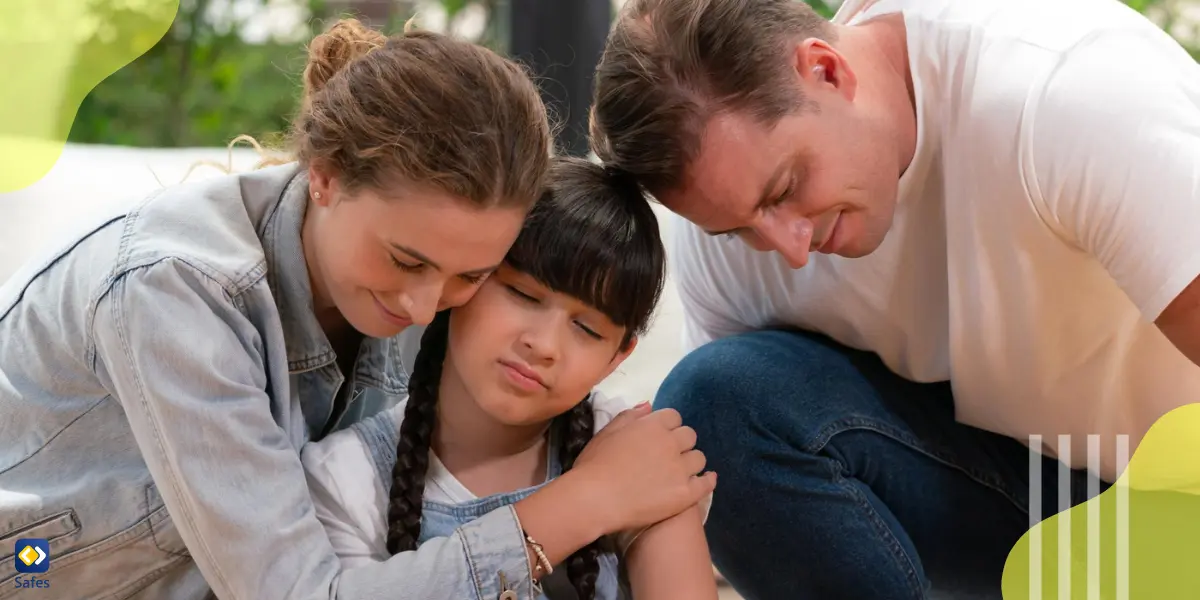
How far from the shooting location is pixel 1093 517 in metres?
1.24

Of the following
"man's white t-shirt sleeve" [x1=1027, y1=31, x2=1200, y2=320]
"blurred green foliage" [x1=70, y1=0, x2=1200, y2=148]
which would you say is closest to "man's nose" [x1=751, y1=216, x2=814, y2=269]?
"man's white t-shirt sleeve" [x1=1027, y1=31, x2=1200, y2=320]

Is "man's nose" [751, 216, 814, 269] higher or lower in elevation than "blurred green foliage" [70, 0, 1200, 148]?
higher

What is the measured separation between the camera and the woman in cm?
100

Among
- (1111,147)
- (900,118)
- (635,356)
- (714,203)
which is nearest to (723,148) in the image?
(714,203)

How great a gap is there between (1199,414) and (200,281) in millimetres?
905

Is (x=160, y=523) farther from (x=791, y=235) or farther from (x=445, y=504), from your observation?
(x=791, y=235)

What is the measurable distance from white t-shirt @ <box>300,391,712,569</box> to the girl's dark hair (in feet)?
0.08

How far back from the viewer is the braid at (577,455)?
3.68ft

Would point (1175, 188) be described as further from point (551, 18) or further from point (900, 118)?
point (551, 18)

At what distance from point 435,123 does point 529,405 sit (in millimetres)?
276

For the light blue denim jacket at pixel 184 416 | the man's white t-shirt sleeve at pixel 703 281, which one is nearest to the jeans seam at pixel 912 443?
the man's white t-shirt sleeve at pixel 703 281

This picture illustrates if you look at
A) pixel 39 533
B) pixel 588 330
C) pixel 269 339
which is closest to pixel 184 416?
pixel 269 339

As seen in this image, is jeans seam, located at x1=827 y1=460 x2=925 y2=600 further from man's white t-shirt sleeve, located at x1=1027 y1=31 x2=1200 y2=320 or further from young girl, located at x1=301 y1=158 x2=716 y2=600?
man's white t-shirt sleeve, located at x1=1027 y1=31 x2=1200 y2=320

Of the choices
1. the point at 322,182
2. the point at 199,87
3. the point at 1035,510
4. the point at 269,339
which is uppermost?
the point at 322,182
